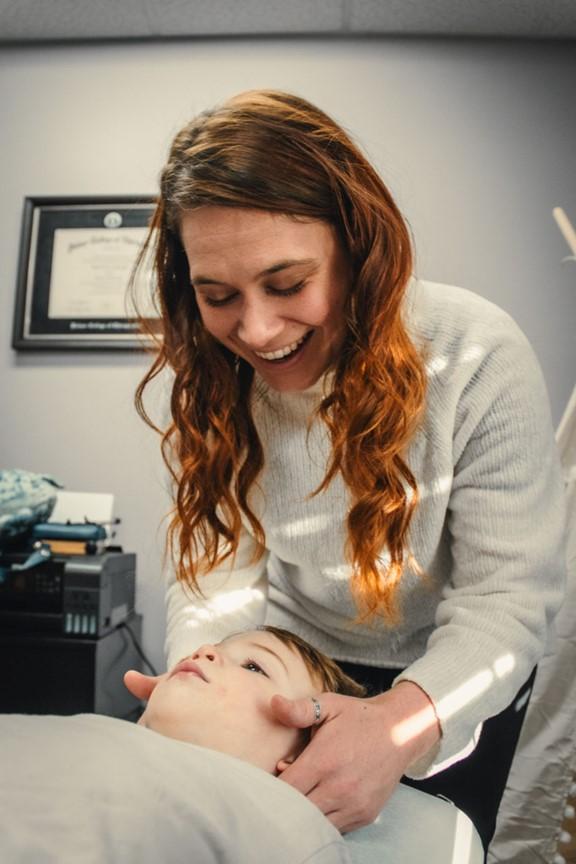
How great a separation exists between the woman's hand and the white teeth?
1.34ft

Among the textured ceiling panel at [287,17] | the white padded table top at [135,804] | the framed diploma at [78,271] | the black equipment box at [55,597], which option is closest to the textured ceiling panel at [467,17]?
the textured ceiling panel at [287,17]

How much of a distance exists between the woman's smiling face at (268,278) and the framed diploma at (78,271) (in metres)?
1.48

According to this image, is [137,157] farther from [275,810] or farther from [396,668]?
[275,810]

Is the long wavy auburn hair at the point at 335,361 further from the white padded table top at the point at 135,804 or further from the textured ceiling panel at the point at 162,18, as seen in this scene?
the textured ceiling panel at the point at 162,18

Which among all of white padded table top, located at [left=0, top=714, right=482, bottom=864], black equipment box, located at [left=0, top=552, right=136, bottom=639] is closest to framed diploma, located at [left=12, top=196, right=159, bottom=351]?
black equipment box, located at [left=0, top=552, right=136, bottom=639]

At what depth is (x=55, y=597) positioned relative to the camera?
1.74m

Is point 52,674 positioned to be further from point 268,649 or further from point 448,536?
point 448,536

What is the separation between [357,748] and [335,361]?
1.59 feet

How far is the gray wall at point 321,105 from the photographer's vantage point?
223cm

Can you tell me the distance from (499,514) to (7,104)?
91.1 inches

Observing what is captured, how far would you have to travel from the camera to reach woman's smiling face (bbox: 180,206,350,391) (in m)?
0.81

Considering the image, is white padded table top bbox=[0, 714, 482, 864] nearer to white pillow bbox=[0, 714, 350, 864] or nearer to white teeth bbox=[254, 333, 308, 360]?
white pillow bbox=[0, 714, 350, 864]

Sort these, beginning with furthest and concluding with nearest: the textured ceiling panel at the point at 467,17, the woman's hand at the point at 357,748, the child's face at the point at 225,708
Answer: the textured ceiling panel at the point at 467,17, the child's face at the point at 225,708, the woman's hand at the point at 357,748

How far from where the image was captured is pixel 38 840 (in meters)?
0.44
